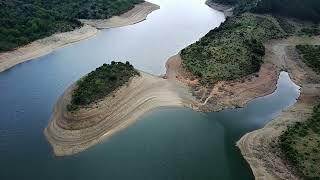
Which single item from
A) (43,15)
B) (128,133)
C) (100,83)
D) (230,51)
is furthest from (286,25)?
(128,133)

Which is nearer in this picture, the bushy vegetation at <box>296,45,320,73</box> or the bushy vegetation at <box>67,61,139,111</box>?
the bushy vegetation at <box>67,61,139,111</box>

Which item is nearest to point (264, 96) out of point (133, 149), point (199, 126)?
point (199, 126)

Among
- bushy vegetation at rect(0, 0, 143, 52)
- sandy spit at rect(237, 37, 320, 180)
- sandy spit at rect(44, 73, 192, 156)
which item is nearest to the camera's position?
sandy spit at rect(237, 37, 320, 180)

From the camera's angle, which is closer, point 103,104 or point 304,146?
point 304,146

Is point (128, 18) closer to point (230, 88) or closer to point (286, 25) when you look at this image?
point (286, 25)

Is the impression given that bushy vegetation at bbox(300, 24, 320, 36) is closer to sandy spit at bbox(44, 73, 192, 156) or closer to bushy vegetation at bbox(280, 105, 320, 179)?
sandy spit at bbox(44, 73, 192, 156)

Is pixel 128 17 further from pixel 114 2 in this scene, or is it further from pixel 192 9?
pixel 192 9

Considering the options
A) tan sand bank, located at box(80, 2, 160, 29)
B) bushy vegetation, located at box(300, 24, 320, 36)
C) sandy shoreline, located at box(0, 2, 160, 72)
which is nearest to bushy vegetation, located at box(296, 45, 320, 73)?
bushy vegetation, located at box(300, 24, 320, 36)
